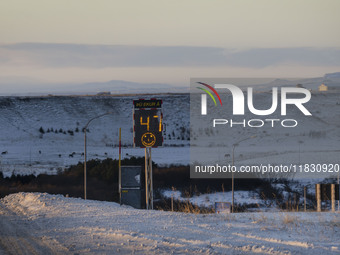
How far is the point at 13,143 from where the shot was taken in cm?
9425

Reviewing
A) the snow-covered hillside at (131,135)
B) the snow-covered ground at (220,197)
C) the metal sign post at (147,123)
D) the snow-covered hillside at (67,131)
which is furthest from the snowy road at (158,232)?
the snow-covered hillside at (131,135)

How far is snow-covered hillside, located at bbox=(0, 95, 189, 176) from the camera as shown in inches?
2985

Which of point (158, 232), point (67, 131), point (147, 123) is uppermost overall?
point (147, 123)

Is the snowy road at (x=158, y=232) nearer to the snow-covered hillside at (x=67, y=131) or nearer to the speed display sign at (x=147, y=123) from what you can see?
the speed display sign at (x=147, y=123)

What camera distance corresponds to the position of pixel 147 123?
24609mm

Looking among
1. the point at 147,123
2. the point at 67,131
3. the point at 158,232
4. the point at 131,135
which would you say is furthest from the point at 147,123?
the point at 67,131

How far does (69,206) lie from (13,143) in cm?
7766

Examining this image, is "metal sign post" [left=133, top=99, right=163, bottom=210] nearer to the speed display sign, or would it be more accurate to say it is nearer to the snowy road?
the speed display sign

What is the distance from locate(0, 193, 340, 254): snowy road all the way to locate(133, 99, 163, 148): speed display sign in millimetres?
5958

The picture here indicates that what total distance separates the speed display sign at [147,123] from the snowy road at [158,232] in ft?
19.5

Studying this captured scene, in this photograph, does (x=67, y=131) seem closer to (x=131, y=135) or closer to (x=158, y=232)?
(x=131, y=135)

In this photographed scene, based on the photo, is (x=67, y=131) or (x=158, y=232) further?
(x=67, y=131)

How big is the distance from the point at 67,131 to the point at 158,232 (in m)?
90.1

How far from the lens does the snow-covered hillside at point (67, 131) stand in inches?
2985
